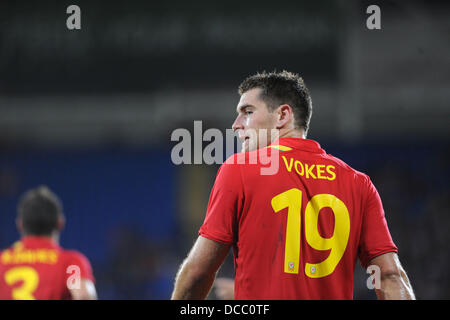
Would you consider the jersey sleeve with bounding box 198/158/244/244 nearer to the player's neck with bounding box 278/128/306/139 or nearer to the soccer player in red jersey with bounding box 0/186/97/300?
the player's neck with bounding box 278/128/306/139

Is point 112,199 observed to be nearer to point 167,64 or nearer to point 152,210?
point 152,210

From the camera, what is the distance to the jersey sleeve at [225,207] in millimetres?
2730

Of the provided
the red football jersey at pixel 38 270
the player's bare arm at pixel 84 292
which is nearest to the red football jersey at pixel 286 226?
the player's bare arm at pixel 84 292

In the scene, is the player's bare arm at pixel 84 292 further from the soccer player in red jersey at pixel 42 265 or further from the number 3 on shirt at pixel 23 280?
the number 3 on shirt at pixel 23 280

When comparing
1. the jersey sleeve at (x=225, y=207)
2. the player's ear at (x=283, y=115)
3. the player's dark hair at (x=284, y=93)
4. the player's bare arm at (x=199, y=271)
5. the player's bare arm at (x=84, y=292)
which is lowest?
the player's bare arm at (x=84, y=292)

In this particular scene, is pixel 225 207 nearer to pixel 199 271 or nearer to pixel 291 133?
pixel 199 271

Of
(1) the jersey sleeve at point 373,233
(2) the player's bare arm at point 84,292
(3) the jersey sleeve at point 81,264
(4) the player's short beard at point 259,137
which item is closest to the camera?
(1) the jersey sleeve at point 373,233

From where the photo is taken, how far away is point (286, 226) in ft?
9.04

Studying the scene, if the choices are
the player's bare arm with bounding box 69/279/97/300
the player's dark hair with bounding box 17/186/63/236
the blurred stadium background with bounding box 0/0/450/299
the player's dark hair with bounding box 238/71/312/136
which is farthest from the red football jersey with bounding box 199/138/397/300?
the blurred stadium background with bounding box 0/0/450/299

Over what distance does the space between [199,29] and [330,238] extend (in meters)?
11.1

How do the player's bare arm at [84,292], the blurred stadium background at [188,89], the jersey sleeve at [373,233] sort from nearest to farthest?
the jersey sleeve at [373,233]
the player's bare arm at [84,292]
the blurred stadium background at [188,89]

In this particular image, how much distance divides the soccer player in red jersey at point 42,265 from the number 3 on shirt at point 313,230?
2325mm

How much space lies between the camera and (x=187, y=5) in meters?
13.4
